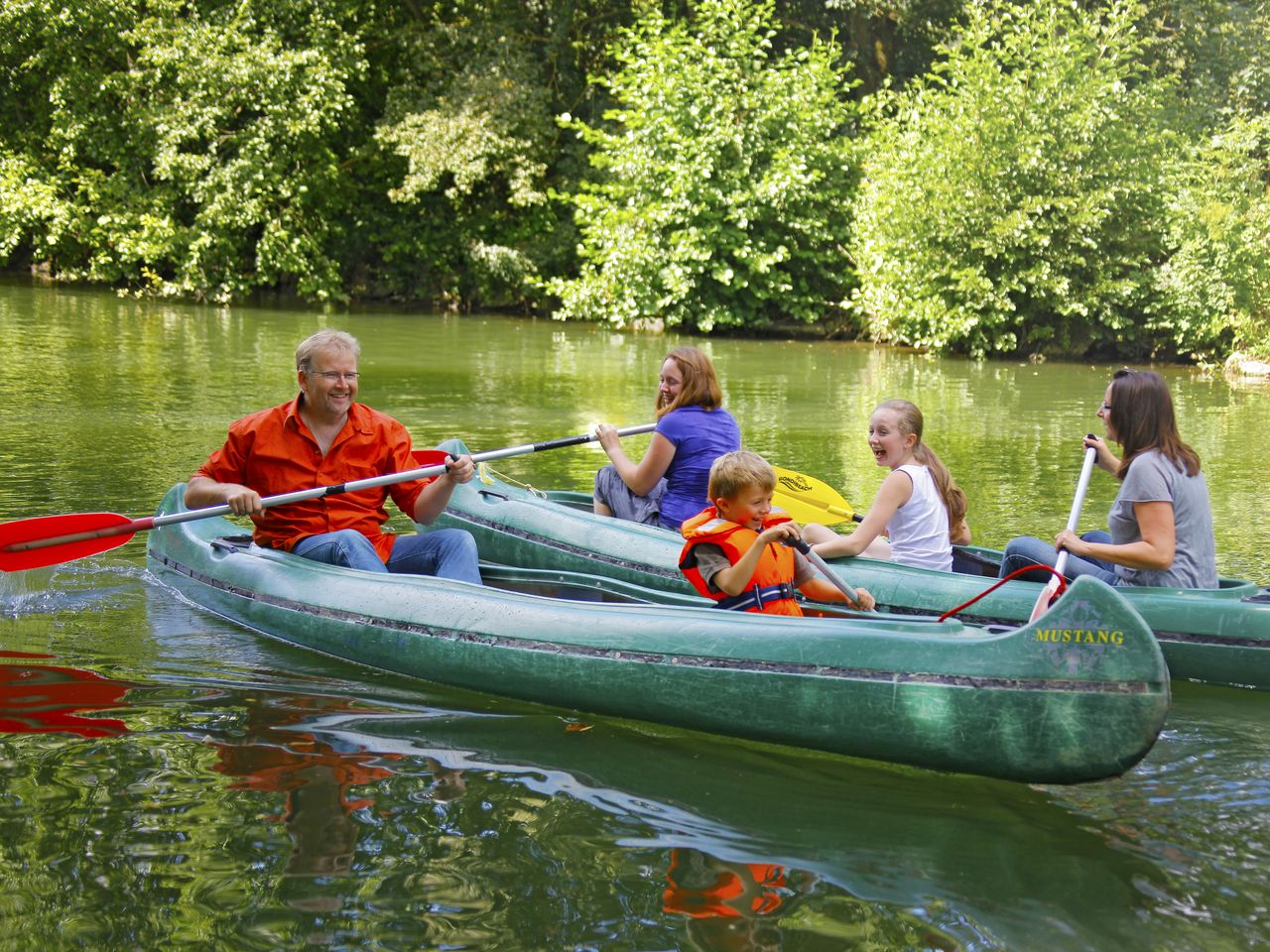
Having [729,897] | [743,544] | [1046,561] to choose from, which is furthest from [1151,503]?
[729,897]

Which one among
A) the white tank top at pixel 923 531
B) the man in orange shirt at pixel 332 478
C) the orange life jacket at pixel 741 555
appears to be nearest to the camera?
the orange life jacket at pixel 741 555

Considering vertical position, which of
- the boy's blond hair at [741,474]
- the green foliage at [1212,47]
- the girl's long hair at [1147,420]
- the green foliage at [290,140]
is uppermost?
the green foliage at [1212,47]

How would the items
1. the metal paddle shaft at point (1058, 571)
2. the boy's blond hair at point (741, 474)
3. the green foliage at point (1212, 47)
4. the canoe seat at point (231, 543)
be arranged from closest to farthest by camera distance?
the metal paddle shaft at point (1058, 571), the boy's blond hair at point (741, 474), the canoe seat at point (231, 543), the green foliage at point (1212, 47)

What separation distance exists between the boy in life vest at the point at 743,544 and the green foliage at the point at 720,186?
50.6 feet

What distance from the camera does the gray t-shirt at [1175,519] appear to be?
5.00 meters

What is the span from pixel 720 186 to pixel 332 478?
15.0 meters

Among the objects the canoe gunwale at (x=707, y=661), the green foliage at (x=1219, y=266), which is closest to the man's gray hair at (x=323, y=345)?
the canoe gunwale at (x=707, y=661)

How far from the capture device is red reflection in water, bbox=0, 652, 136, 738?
469 cm

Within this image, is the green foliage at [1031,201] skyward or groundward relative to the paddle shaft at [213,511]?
skyward

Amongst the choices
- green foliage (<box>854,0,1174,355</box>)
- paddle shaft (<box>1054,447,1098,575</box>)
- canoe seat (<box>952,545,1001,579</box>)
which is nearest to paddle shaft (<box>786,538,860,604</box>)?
paddle shaft (<box>1054,447,1098,575</box>)

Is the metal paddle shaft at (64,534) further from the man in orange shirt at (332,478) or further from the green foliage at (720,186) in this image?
the green foliage at (720,186)

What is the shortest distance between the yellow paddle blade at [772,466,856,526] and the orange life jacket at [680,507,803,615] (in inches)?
74.1

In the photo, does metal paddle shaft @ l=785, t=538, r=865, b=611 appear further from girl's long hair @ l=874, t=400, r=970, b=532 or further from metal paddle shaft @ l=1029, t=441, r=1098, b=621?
girl's long hair @ l=874, t=400, r=970, b=532

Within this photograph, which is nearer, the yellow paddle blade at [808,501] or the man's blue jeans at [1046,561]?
the man's blue jeans at [1046,561]
